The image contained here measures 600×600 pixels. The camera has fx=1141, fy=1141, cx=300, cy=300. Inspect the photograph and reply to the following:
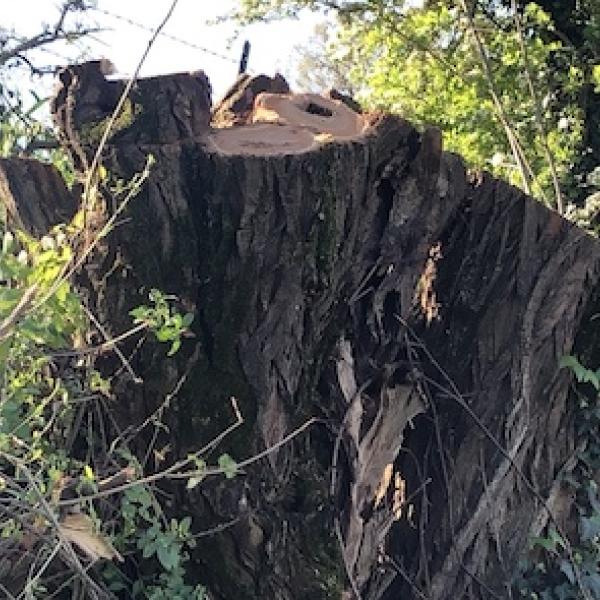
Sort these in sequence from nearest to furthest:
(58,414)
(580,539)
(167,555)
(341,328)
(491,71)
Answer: (167,555), (58,414), (341,328), (580,539), (491,71)

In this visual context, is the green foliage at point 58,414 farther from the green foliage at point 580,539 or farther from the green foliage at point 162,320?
the green foliage at point 580,539

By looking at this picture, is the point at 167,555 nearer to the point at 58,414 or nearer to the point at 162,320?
the point at 58,414

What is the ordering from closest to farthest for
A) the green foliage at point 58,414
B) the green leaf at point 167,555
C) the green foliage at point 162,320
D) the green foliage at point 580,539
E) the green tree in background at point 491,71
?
→ the green foliage at point 58,414
the green foliage at point 162,320
the green leaf at point 167,555
the green foliage at point 580,539
the green tree in background at point 491,71

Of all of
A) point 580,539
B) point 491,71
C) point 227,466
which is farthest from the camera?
point 491,71

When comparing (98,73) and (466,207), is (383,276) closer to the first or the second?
(466,207)

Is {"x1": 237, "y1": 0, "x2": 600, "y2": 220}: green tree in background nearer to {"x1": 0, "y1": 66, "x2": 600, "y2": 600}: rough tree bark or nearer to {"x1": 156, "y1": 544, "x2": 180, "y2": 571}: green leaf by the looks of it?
{"x1": 0, "y1": 66, "x2": 600, "y2": 600}: rough tree bark

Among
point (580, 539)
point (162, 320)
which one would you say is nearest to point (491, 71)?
point (580, 539)

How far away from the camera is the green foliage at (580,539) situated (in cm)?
329

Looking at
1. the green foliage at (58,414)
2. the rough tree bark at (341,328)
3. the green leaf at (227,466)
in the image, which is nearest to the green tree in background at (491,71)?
the rough tree bark at (341,328)

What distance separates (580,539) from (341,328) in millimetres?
1157

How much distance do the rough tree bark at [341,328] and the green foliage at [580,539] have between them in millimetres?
53

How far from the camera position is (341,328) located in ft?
9.17

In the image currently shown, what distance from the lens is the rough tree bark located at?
8.18 feet

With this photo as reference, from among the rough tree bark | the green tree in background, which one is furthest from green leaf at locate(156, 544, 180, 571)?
Result: the green tree in background
